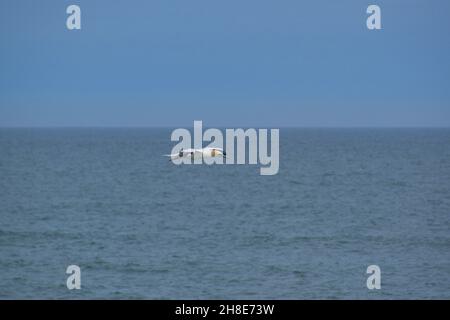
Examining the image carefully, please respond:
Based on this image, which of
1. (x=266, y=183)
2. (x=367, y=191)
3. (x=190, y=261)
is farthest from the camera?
(x=266, y=183)

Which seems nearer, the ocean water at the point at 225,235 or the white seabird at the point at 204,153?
the white seabird at the point at 204,153

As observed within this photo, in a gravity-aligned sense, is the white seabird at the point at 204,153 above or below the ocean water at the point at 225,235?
above

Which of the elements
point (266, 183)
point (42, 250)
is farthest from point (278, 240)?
point (266, 183)

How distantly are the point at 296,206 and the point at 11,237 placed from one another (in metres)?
27.2

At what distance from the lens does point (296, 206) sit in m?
78.0

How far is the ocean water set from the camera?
4434 cm

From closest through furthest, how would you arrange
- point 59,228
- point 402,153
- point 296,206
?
point 59,228 → point 296,206 → point 402,153

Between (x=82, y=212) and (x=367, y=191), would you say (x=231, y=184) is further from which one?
(x=82, y=212)

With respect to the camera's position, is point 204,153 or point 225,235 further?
point 225,235

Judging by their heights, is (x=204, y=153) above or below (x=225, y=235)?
above

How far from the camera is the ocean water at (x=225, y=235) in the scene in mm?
44344

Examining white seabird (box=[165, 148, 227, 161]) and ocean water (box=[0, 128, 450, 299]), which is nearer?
white seabird (box=[165, 148, 227, 161])

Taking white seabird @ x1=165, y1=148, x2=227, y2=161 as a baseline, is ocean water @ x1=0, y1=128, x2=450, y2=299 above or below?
below

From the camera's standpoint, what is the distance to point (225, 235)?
6012 centimetres
